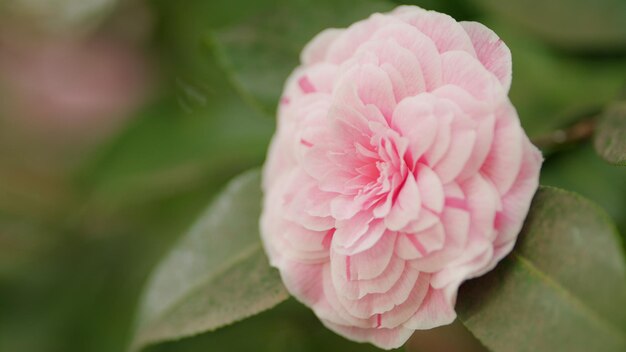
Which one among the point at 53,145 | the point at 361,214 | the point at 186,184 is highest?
the point at 361,214

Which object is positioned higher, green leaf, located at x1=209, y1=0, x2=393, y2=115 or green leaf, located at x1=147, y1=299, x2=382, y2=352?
green leaf, located at x1=209, y1=0, x2=393, y2=115

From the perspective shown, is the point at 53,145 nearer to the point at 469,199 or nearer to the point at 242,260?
the point at 242,260

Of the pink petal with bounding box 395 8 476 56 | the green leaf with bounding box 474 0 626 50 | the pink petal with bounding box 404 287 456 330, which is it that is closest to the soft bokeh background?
the green leaf with bounding box 474 0 626 50

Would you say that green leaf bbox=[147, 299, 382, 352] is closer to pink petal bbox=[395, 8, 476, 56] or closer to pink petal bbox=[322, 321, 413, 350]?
pink petal bbox=[322, 321, 413, 350]

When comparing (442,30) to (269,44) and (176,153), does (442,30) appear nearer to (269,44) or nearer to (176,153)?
(269,44)

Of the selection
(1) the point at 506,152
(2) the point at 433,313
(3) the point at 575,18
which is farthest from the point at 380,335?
(3) the point at 575,18

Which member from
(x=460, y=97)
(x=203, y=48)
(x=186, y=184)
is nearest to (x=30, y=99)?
(x=186, y=184)
